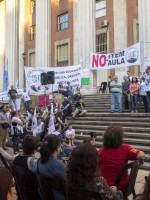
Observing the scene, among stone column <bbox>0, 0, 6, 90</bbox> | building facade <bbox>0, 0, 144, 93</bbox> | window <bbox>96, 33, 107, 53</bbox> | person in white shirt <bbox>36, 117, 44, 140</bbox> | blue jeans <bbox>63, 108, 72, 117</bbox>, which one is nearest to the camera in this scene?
person in white shirt <bbox>36, 117, 44, 140</bbox>

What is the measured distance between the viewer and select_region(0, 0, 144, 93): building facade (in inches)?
773

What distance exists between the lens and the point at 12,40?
27.7 meters

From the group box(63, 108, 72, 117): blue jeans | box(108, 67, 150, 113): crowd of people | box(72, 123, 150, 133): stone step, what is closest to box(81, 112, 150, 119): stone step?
box(108, 67, 150, 113): crowd of people

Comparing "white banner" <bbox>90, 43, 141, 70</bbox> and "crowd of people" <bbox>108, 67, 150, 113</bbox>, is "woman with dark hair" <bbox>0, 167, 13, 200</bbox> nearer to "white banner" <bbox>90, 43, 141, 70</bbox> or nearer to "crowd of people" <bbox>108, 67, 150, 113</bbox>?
"crowd of people" <bbox>108, 67, 150, 113</bbox>

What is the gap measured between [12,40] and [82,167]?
87.1 feet

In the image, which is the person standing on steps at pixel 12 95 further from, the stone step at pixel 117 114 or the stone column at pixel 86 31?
the stone step at pixel 117 114

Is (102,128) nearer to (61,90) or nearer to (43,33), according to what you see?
(61,90)

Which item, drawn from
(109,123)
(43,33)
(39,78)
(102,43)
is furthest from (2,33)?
(109,123)

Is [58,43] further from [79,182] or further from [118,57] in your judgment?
[79,182]

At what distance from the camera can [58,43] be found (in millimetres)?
26812

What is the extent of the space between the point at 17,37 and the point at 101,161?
2631cm

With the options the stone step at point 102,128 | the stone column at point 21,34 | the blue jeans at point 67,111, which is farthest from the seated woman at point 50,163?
the stone column at point 21,34

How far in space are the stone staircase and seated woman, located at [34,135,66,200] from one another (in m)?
4.05

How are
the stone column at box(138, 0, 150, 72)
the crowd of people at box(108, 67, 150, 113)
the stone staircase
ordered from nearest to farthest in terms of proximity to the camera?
the stone staircase
the crowd of people at box(108, 67, 150, 113)
the stone column at box(138, 0, 150, 72)
